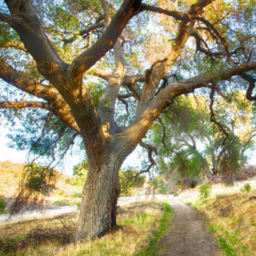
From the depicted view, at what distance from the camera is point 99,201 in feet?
15.7

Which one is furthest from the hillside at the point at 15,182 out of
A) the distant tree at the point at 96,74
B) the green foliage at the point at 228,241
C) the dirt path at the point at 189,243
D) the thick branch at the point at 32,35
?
the green foliage at the point at 228,241

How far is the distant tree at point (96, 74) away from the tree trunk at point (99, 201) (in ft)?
0.08

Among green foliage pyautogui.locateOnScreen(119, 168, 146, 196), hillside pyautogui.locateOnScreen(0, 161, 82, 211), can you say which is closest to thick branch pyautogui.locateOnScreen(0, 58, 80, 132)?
hillside pyautogui.locateOnScreen(0, 161, 82, 211)

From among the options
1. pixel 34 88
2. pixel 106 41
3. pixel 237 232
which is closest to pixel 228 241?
pixel 237 232

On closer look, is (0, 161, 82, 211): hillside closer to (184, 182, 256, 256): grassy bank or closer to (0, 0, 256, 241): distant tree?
(0, 0, 256, 241): distant tree

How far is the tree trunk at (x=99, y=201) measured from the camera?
458 centimetres

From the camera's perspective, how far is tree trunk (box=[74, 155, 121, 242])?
4582mm

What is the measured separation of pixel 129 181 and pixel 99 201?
14.3 ft

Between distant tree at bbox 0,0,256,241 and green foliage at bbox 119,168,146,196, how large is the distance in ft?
8.91

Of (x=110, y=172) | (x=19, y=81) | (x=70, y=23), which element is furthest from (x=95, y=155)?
(x=70, y=23)

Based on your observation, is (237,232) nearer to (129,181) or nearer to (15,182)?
(129,181)

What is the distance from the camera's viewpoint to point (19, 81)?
15.0ft

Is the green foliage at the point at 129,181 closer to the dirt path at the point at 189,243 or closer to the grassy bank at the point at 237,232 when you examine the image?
the dirt path at the point at 189,243

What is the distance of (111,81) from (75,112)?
3077 mm
